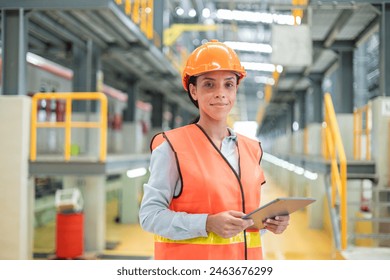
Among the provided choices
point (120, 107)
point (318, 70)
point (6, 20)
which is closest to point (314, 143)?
point (318, 70)

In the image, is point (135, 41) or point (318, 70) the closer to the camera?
point (135, 41)

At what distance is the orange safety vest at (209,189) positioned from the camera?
1810 millimetres

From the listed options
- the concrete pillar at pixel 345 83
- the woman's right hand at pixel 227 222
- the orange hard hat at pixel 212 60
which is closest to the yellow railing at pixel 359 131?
the concrete pillar at pixel 345 83

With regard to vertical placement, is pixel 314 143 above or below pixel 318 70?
below

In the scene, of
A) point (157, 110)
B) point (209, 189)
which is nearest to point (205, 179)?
point (209, 189)

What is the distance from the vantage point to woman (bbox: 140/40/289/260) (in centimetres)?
179

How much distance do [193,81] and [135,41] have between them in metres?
6.76

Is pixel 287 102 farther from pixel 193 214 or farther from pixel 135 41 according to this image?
pixel 193 214

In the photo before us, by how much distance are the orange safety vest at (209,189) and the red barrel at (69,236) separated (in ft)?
19.6

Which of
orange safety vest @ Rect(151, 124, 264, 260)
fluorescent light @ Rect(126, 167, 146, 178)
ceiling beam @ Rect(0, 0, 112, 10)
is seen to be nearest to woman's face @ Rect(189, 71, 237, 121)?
orange safety vest @ Rect(151, 124, 264, 260)

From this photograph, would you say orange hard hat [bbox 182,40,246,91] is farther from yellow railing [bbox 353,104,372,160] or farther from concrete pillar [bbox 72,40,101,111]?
concrete pillar [bbox 72,40,101,111]

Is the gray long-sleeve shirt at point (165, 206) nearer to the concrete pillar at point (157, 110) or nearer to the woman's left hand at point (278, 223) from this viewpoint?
the woman's left hand at point (278, 223)

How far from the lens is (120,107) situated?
43.9ft

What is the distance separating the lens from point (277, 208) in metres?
1.68
